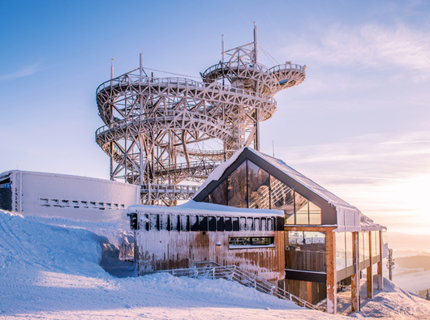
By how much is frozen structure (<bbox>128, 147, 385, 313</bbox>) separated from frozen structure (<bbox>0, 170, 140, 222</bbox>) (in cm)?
611

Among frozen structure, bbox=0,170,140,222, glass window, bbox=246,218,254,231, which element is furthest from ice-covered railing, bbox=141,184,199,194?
glass window, bbox=246,218,254,231

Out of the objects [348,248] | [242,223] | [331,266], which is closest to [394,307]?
[348,248]

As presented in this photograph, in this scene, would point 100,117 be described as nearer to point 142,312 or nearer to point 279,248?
point 279,248

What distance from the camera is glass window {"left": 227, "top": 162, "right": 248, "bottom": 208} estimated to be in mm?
24969

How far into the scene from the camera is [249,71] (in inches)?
2336

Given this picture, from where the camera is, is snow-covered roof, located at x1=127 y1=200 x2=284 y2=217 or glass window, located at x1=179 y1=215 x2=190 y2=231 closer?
snow-covered roof, located at x1=127 y1=200 x2=284 y2=217

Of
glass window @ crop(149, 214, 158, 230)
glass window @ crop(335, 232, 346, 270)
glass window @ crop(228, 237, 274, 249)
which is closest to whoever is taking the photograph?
glass window @ crop(149, 214, 158, 230)

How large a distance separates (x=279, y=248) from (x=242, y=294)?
7194mm

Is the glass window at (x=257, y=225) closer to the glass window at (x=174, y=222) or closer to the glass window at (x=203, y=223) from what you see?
the glass window at (x=203, y=223)

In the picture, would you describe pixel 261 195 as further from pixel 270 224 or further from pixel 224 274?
pixel 224 274

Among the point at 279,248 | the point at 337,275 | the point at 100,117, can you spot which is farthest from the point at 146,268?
the point at 100,117

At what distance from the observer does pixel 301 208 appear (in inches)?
919

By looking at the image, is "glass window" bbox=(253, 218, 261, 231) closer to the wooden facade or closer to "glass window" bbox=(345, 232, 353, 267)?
the wooden facade

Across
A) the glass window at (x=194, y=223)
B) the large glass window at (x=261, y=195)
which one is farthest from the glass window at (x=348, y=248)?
the glass window at (x=194, y=223)
